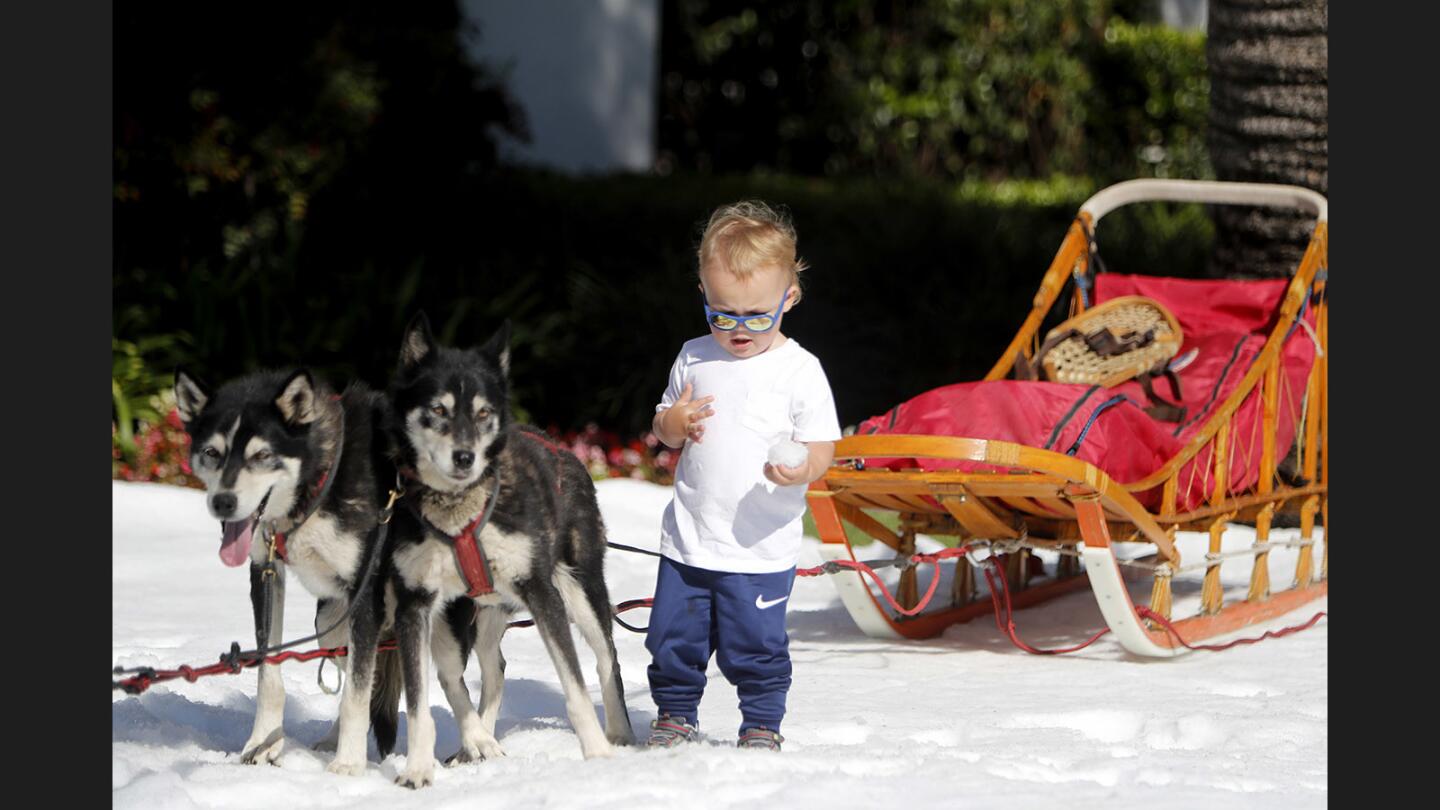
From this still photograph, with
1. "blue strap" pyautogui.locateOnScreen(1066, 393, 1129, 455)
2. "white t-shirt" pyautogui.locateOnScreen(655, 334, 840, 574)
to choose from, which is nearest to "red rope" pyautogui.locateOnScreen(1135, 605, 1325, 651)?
"blue strap" pyautogui.locateOnScreen(1066, 393, 1129, 455)

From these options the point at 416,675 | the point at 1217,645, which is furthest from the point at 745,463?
the point at 1217,645

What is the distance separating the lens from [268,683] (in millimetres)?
4258

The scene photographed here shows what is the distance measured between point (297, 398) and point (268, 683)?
0.79 meters

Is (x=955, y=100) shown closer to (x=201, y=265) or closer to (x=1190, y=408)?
(x=201, y=265)

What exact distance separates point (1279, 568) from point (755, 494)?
4.24 metres

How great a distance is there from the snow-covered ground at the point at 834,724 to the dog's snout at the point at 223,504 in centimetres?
69

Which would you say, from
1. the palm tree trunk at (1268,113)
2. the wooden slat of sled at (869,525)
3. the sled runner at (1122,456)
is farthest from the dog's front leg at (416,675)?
the palm tree trunk at (1268,113)

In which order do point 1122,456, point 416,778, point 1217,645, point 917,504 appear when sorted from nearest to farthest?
point 416,778 < point 1122,456 < point 917,504 < point 1217,645

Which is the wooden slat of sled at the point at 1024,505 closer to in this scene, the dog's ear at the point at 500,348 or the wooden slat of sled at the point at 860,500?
the wooden slat of sled at the point at 860,500

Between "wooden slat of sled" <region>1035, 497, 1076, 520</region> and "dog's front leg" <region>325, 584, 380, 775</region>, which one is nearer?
"dog's front leg" <region>325, 584, 380, 775</region>

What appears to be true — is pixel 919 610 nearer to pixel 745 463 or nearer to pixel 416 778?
pixel 745 463

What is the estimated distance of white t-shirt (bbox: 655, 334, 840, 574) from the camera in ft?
14.4

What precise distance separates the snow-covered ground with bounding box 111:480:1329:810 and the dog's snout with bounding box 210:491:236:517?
2.26 feet

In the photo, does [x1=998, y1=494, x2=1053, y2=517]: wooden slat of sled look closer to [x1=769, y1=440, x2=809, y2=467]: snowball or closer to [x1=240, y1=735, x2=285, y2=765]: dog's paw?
[x1=769, y1=440, x2=809, y2=467]: snowball
